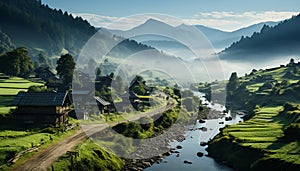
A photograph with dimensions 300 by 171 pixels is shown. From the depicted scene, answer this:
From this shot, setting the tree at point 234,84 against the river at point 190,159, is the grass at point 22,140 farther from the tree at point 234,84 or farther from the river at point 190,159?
the tree at point 234,84

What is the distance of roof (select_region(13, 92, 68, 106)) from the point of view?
178ft

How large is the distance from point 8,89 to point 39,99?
104 feet

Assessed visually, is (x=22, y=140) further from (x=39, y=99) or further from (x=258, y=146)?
(x=258, y=146)

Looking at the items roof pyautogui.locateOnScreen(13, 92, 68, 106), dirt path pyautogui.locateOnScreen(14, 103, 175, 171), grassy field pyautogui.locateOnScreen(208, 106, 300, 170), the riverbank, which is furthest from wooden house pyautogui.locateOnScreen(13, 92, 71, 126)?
grassy field pyautogui.locateOnScreen(208, 106, 300, 170)

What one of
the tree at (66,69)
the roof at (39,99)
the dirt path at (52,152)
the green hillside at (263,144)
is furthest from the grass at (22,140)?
the tree at (66,69)

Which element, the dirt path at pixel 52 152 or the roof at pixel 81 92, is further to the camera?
the roof at pixel 81 92

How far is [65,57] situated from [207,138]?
52.5 m

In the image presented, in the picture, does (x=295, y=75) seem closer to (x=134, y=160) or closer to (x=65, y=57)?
(x=65, y=57)

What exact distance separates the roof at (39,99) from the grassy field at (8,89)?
407 cm

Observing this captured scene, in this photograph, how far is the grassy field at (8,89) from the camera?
62.4 meters

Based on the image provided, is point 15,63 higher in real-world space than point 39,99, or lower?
higher

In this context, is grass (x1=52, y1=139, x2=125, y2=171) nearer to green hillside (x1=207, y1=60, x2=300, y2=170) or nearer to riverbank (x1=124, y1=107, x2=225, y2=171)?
riverbank (x1=124, y1=107, x2=225, y2=171)

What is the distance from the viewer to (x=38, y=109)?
54719mm

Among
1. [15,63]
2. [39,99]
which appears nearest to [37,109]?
[39,99]
